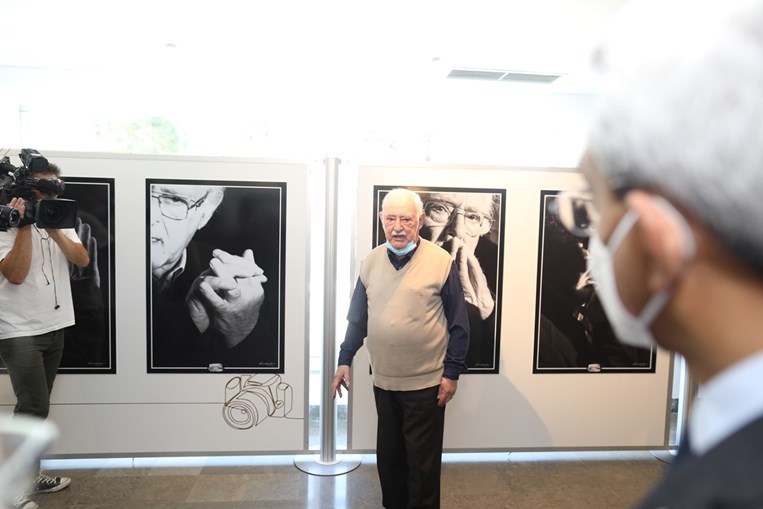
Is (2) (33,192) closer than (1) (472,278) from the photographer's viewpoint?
Yes

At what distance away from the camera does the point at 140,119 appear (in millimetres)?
5363

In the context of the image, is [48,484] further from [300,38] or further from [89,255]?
[300,38]

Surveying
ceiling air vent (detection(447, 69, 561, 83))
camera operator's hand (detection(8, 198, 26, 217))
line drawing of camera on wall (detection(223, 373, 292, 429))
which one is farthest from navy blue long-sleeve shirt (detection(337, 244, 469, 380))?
ceiling air vent (detection(447, 69, 561, 83))

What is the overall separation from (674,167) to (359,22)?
12.7 ft

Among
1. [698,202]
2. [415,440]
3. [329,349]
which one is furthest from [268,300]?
[698,202]

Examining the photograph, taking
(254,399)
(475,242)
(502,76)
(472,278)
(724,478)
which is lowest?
(254,399)

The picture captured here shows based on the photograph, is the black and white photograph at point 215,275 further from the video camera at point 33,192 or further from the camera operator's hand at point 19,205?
the camera operator's hand at point 19,205

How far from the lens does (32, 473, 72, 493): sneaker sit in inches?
110

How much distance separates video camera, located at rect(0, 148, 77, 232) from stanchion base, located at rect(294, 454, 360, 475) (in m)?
1.97

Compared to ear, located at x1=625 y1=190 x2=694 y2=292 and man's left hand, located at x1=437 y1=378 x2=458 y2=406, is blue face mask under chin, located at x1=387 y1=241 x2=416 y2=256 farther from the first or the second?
ear, located at x1=625 y1=190 x2=694 y2=292

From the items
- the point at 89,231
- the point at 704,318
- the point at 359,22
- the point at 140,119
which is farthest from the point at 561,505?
the point at 140,119

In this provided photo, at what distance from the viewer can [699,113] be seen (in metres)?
0.41

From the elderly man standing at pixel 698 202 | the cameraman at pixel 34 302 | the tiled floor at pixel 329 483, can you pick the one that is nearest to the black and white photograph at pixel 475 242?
the tiled floor at pixel 329 483

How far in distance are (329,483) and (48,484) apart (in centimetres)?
160
